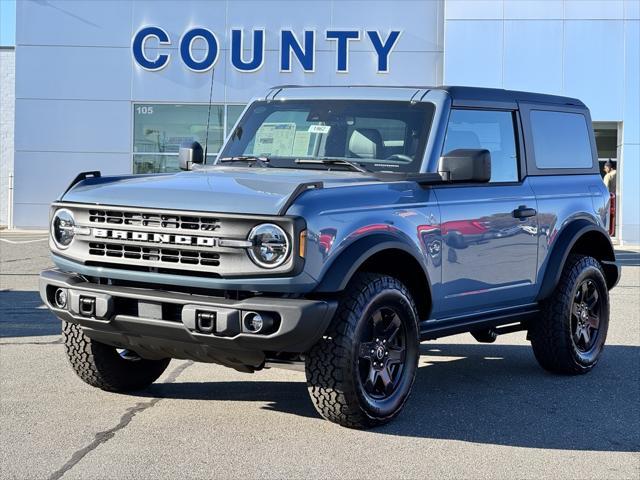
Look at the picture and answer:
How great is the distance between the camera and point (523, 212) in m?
7.03

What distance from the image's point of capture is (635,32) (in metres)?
25.2

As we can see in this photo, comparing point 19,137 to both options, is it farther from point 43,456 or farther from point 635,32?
point 43,456

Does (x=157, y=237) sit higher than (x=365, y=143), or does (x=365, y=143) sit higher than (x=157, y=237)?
(x=365, y=143)

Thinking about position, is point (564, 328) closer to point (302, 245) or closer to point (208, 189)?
point (302, 245)

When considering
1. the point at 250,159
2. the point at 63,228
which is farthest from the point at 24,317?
the point at 63,228

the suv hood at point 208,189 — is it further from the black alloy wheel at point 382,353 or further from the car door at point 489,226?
the black alloy wheel at point 382,353

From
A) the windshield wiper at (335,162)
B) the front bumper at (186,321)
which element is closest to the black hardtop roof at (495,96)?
the windshield wiper at (335,162)

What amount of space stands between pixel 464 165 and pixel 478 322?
44.8 inches

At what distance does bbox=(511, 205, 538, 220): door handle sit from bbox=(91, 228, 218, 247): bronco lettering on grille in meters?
2.46

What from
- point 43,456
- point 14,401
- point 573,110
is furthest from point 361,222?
point 573,110

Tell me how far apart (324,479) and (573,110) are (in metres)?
4.45

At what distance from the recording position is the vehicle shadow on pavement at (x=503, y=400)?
228 inches

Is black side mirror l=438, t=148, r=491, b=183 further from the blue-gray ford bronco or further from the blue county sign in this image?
the blue county sign

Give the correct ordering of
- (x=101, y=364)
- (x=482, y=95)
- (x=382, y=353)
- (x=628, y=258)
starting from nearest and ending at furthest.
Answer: (x=382, y=353)
(x=101, y=364)
(x=482, y=95)
(x=628, y=258)
